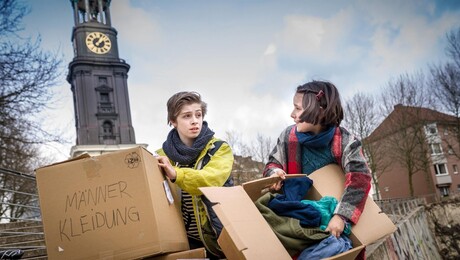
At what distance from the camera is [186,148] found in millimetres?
2549

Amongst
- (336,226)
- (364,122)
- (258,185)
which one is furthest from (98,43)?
(336,226)

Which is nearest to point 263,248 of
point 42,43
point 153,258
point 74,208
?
point 153,258

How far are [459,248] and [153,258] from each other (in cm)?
1039

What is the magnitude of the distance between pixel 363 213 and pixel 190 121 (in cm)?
125

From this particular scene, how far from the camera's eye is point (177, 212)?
227cm

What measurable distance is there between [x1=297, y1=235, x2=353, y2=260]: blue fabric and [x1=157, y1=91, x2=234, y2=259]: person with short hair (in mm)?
584

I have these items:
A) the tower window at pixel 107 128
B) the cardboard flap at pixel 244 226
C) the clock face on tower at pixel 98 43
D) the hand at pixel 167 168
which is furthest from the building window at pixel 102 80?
the cardboard flap at pixel 244 226

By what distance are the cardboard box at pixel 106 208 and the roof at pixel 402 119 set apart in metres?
22.9

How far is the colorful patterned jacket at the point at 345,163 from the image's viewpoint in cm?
210

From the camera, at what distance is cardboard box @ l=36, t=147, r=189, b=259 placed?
1.93 m

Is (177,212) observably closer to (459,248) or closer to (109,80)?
(459,248)

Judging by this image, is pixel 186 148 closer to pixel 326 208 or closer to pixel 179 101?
pixel 179 101

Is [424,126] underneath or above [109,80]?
underneath

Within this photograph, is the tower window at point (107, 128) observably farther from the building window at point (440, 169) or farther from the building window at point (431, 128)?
the building window at point (440, 169)
